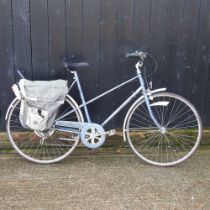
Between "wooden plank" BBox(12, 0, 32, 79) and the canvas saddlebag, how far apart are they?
1.24 feet

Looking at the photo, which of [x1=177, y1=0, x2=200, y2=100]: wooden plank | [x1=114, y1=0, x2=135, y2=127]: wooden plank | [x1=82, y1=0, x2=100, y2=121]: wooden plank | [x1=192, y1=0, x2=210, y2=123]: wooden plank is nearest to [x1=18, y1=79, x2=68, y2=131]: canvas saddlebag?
[x1=82, y1=0, x2=100, y2=121]: wooden plank

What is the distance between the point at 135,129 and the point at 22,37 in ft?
5.66

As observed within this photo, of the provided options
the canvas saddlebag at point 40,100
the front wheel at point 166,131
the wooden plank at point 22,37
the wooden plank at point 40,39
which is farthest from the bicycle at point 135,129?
the wooden plank at point 22,37

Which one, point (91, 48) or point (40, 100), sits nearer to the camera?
point (40, 100)

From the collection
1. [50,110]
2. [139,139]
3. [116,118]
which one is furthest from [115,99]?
[50,110]

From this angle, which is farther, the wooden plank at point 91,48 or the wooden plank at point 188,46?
the wooden plank at point 188,46

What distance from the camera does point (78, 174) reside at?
4445 millimetres

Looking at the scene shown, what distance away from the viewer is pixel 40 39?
4.70m

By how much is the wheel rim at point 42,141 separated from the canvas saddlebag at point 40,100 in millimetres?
201

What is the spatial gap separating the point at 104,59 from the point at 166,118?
3.52 ft

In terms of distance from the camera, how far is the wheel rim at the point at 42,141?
4.69 m

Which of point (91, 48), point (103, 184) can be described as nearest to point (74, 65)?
point (91, 48)

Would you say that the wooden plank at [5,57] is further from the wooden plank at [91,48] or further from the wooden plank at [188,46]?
the wooden plank at [188,46]

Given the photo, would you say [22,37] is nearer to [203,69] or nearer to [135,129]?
[135,129]
